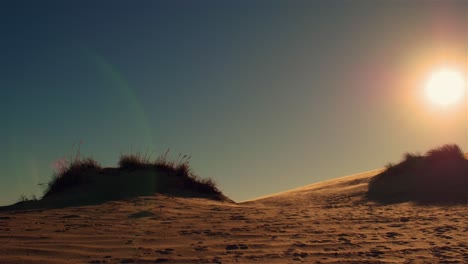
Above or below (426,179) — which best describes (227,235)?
below

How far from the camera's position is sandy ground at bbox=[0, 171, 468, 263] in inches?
159

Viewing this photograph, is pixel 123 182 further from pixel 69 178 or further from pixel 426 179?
pixel 426 179

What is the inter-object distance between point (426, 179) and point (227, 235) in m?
8.08

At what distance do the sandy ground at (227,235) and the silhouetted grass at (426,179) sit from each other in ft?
6.00

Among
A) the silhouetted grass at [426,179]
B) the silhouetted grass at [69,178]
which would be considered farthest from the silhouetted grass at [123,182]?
the silhouetted grass at [426,179]

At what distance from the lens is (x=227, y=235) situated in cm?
514

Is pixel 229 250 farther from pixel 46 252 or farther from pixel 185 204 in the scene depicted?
pixel 185 204

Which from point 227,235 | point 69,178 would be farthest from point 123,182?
point 227,235

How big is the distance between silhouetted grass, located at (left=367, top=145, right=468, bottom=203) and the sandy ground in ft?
6.00

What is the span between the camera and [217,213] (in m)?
7.22

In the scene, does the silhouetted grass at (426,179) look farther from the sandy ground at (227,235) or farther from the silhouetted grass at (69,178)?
the silhouetted grass at (69,178)

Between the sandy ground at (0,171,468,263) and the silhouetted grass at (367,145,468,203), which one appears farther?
the silhouetted grass at (367,145,468,203)

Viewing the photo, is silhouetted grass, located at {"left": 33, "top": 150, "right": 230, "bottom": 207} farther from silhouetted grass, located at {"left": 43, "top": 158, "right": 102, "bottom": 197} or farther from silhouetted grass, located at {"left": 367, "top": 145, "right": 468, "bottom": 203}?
silhouetted grass, located at {"left": 367, "top": 145, "right": 468, "bottom": 203}

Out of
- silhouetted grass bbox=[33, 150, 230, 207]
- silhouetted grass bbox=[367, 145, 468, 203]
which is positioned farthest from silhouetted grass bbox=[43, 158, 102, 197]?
silhouetted grass bbox=[367, 145, 468, 203]
